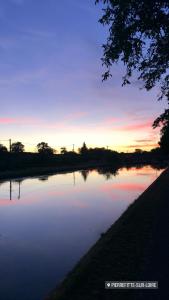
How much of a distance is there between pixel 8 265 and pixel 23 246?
8.56ft

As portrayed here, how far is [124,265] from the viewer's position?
1028 centimetres

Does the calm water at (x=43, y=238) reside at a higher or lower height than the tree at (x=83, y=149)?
lower

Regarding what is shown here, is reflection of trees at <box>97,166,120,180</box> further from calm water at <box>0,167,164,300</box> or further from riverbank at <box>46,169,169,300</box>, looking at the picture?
riverbank at <box>46,169,169,300</box>

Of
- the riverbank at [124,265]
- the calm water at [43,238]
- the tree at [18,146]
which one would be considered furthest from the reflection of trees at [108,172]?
the tree at [18,146]

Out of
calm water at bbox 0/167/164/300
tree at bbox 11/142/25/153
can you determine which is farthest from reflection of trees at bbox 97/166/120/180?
tree at bbox 11/142/25/153

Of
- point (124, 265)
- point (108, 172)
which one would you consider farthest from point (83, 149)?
point (124, 265)

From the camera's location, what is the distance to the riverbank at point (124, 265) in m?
8.17

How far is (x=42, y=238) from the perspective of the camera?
1675cm

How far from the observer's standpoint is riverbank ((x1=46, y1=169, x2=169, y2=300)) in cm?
817

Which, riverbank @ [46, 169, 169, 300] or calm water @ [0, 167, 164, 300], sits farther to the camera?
calm water @ [0, 167, 164, 300]

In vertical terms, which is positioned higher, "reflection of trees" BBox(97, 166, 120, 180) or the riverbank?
"reflection of trees" BBox(97, 166, 120, 180)

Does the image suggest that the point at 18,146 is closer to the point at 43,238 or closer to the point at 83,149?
the point at 83,149

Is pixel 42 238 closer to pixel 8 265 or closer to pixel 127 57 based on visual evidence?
pixel 8 265

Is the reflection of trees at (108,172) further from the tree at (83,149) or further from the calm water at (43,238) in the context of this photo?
the tree at (83,149)
